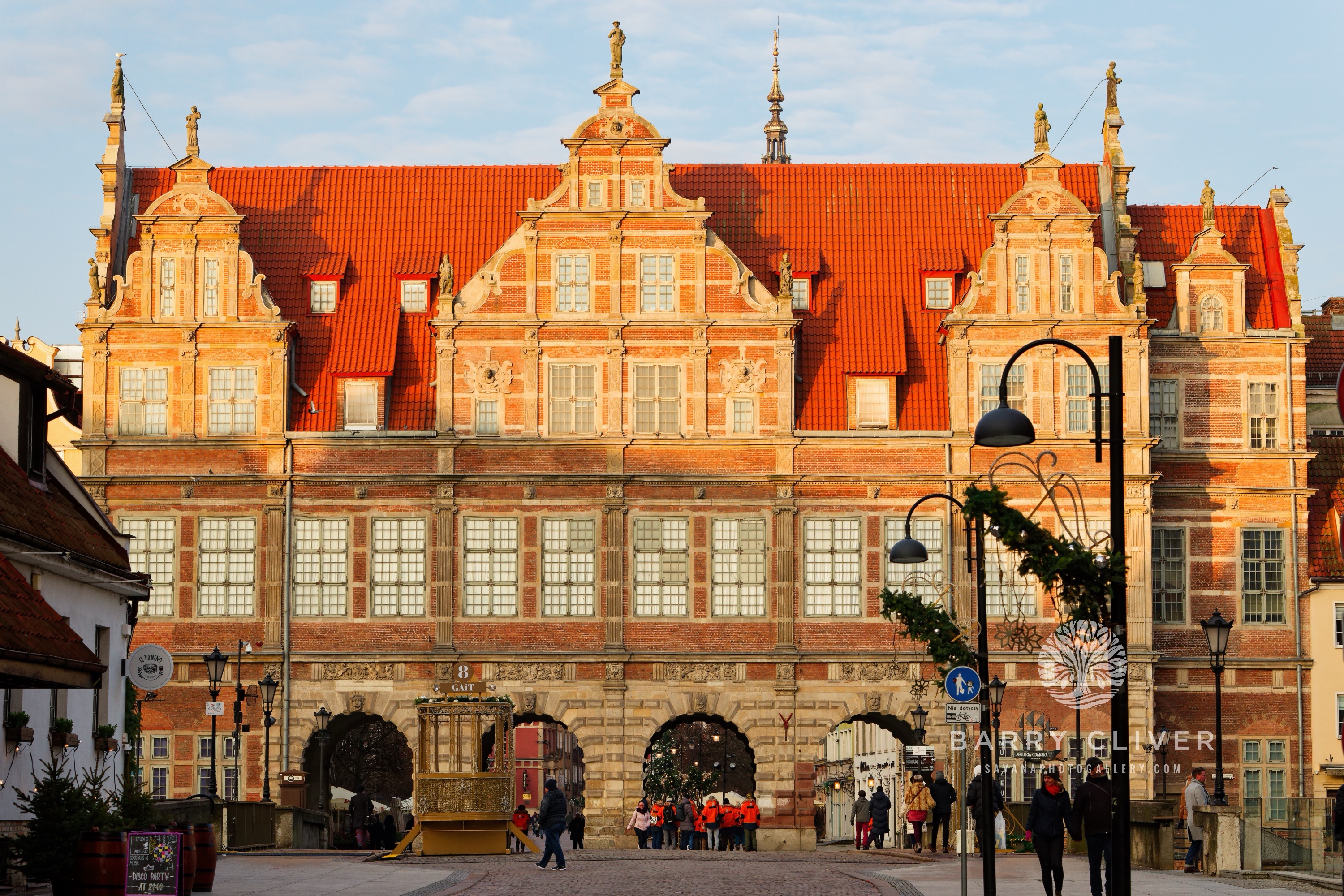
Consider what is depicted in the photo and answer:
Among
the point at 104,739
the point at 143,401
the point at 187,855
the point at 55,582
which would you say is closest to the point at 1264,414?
the point at 143,401

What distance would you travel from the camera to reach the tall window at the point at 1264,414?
2208 inches

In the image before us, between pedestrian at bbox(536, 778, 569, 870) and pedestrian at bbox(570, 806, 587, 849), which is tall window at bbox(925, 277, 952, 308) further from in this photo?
pedestrian at bbox(536, 778, 569, 870)

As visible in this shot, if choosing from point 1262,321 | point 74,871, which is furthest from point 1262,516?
point 74,871

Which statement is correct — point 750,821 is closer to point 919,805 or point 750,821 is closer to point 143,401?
point 919,805

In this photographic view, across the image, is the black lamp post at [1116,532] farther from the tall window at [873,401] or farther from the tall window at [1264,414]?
the tall window at [1264,414]

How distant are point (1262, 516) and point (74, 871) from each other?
39.6m

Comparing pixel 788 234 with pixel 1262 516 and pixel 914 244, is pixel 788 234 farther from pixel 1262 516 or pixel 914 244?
pixel 1262 516

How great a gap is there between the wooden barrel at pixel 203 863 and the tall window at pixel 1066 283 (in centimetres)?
3373

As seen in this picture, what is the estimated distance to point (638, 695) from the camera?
176ft

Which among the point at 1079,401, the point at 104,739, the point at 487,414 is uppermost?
the point at 1079,401

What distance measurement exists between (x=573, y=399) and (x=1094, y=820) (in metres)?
28.6

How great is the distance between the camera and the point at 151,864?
22938 millimetres

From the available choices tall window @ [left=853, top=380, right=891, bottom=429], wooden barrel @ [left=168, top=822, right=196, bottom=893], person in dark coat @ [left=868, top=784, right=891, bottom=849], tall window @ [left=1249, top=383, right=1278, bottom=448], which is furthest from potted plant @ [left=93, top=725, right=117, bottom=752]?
tall window @ [left=1249, top=383, right=1278, bottom=448]

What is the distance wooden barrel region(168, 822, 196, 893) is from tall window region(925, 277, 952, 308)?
3480cm
